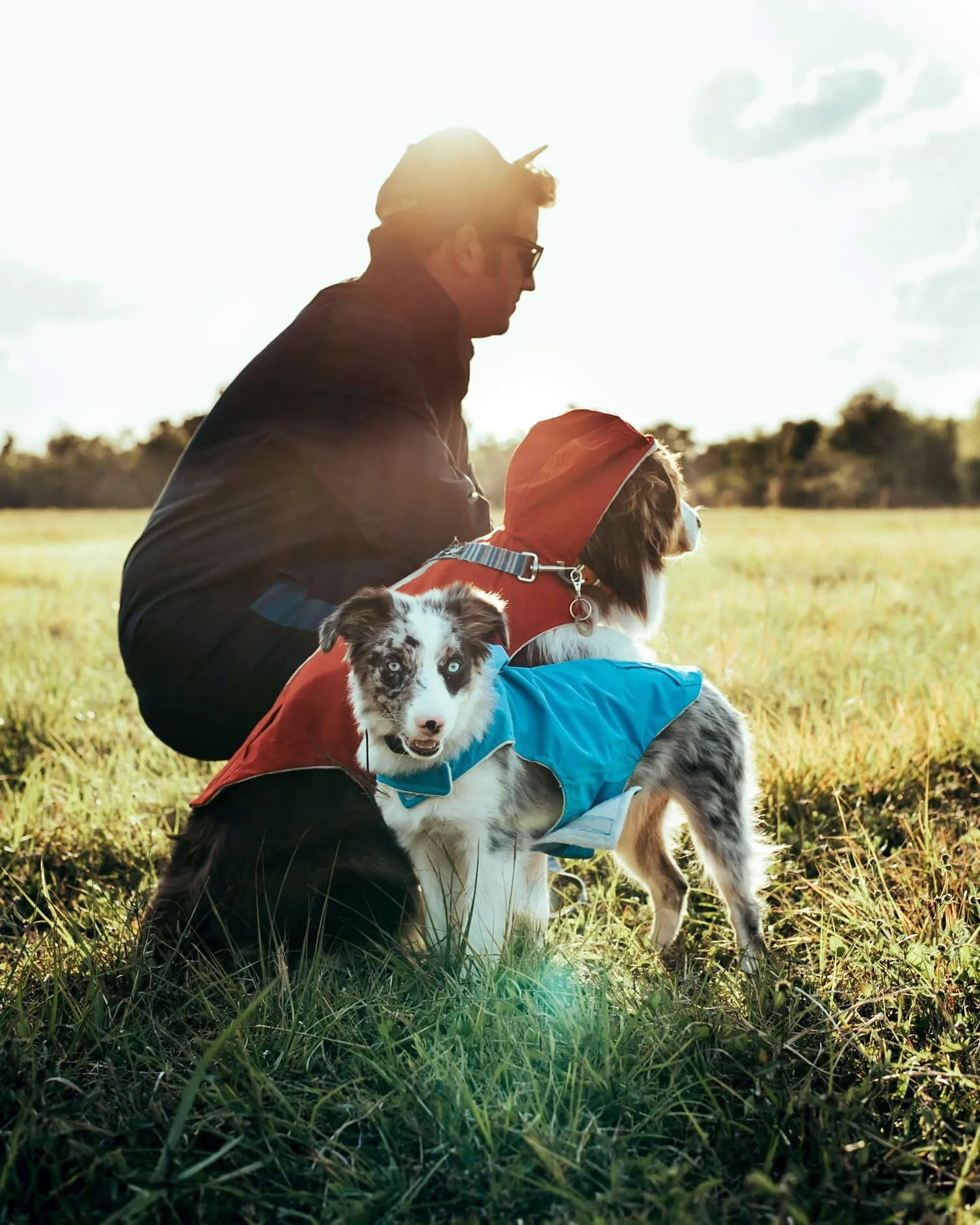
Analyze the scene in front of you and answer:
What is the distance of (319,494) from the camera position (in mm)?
3660

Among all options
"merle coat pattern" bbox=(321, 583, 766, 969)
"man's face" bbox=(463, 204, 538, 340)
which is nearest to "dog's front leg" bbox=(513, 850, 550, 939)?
"merle coat pattern" bbox=(321, 583, 766, 969)

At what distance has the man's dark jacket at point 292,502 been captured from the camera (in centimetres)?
356

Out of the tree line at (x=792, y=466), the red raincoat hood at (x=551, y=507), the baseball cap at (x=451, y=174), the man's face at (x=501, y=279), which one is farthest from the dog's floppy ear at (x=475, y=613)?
the tree line at (x=792, y=466)

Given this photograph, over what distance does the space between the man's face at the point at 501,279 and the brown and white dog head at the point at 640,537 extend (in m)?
1.09

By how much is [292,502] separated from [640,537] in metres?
1.36

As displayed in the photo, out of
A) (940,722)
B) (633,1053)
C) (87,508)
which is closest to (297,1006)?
(633,1053)

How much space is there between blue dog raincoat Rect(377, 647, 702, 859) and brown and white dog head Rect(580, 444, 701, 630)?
50 cm

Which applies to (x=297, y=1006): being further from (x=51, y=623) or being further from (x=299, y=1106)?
(x=51, y=623)

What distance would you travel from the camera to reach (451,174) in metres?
3.93

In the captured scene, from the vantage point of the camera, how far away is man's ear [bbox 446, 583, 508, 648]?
2945 mm

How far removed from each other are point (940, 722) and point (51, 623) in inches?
353

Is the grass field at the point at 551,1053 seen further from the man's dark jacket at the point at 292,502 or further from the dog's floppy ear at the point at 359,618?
the man's dark jacket at the point at 292,502

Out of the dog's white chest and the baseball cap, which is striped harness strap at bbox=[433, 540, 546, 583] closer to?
the dog's white chest

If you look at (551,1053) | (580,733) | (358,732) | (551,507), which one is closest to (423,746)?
(358,732)
